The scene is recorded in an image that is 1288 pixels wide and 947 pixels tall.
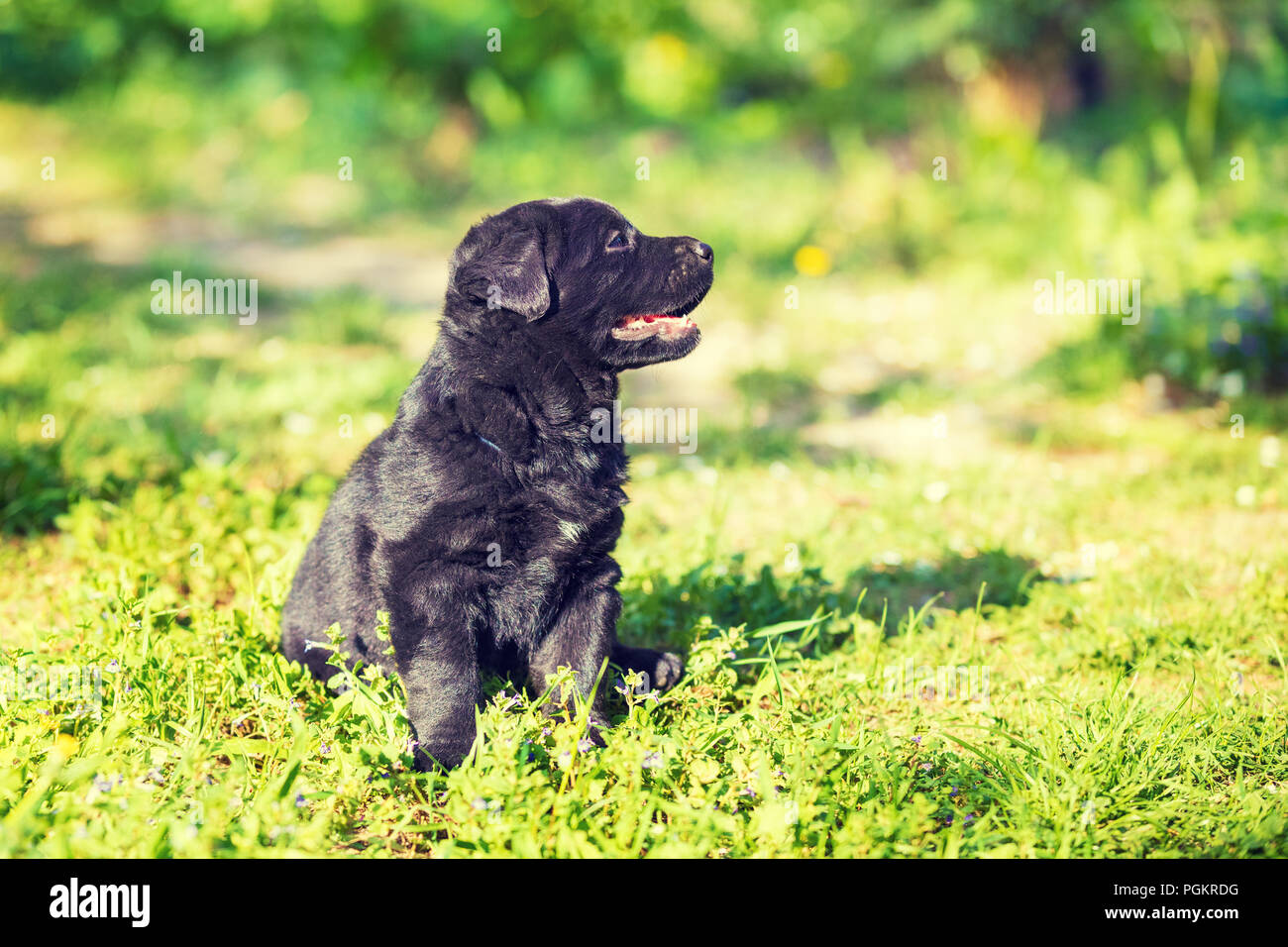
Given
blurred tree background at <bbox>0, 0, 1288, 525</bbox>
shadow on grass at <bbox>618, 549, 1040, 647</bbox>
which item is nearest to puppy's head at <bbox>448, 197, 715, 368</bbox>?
shadow on grass at <bbox>618, 549, 1040, 647</bbox>

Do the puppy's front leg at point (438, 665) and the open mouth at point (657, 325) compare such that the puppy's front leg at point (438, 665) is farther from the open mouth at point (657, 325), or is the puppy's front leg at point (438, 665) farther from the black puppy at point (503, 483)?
the open mouth at point (657, 325)

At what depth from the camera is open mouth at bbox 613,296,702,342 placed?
9.11ft

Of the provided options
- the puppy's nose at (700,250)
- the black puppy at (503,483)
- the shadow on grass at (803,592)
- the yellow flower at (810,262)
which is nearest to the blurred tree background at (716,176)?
the yellow flower at (810,262)

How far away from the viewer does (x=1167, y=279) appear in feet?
20.0

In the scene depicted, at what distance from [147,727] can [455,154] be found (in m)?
7.47

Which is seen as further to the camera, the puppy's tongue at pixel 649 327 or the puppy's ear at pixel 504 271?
the puppy's tongue at pixel 649 327

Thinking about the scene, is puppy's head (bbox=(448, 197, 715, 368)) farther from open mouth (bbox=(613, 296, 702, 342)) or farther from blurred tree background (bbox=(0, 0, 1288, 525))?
blurred tree background (bbox=(0, 0, 1288, 525))

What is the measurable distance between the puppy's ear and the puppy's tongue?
25 cm

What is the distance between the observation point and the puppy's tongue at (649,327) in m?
2.77

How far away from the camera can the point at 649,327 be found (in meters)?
2.83

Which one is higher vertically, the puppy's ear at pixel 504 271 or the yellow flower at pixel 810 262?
the yellow flower at pixel 810 262

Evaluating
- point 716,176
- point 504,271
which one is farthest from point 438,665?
point 716,176

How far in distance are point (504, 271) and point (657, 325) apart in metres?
0.45
